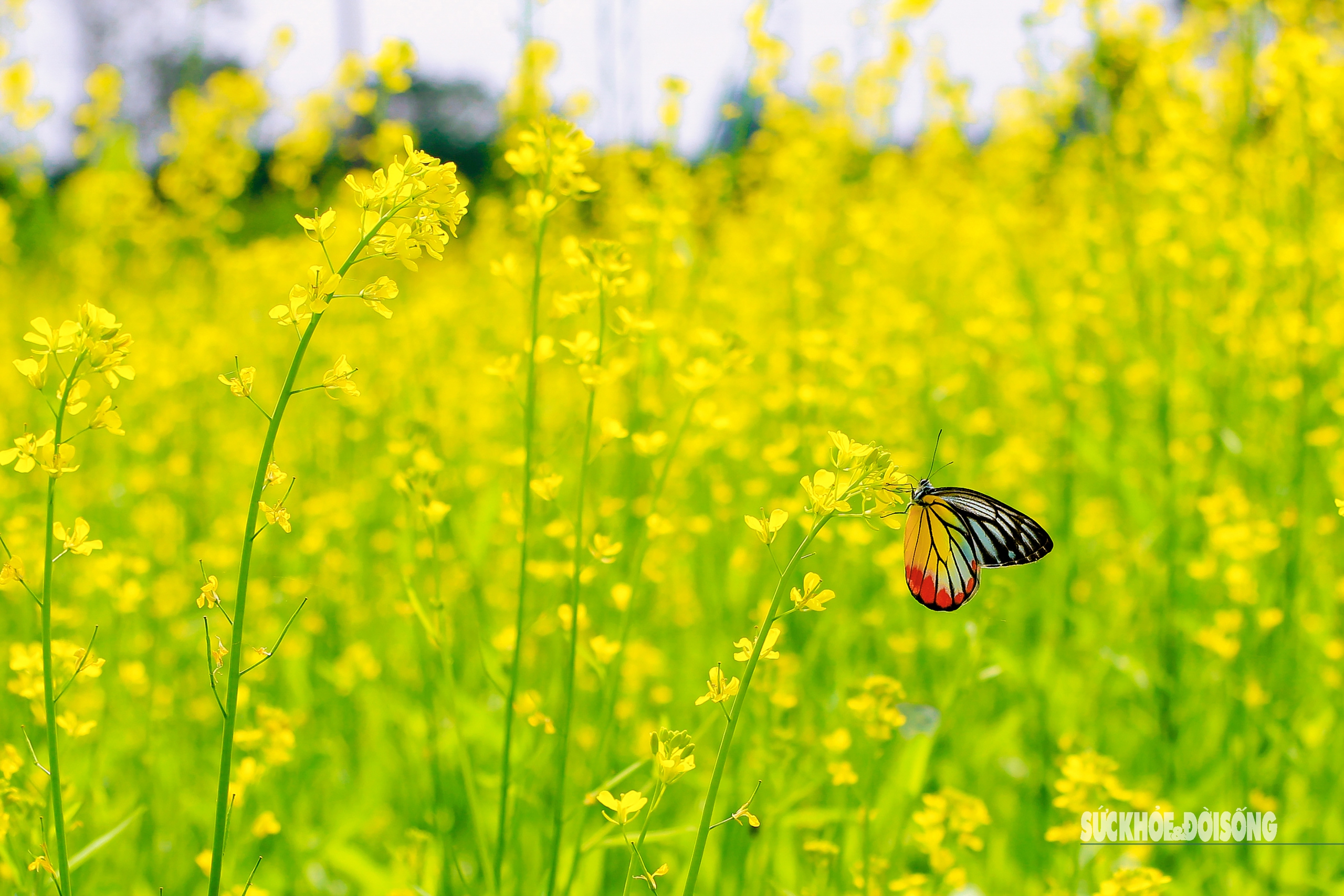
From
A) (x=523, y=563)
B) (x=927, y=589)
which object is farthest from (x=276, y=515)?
(x=927, y=589)

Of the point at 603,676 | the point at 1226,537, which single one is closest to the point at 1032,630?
the point at 1226,537

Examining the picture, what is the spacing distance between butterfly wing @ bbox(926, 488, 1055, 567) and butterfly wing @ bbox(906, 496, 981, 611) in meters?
0.02

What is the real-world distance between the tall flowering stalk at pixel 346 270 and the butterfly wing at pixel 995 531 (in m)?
1.09

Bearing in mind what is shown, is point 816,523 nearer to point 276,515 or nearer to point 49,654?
point 276,515

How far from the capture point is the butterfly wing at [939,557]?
1.74m

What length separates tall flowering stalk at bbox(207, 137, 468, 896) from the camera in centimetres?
89

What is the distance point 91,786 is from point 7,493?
1.58 meters

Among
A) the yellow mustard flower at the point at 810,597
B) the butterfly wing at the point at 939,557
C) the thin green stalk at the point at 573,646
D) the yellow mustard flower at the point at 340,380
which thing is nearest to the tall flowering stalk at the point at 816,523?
the yellow mustard flower at the point at 810,597

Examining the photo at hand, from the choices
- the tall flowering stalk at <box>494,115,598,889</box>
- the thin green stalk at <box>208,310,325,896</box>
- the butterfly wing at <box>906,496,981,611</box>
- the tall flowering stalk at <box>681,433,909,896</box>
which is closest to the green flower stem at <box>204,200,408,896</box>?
the thin green stalk at <box>208,310,325,896</box>

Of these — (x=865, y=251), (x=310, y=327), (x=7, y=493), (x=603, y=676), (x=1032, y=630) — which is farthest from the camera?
(x=865, y=251)

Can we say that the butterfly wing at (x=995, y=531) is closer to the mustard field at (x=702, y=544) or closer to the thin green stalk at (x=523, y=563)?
the mustard field at (x=702, y=544)

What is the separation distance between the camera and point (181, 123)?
4.73 m

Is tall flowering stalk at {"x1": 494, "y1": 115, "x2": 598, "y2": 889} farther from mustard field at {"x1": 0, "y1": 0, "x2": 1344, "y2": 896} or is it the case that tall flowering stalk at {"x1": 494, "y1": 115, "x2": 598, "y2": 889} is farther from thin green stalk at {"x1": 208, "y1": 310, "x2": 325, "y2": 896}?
thin green stalk at {"x1": 208, "y1": 310, "x2": 325, "y2": 896}

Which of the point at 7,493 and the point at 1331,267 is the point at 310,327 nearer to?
the point at 7,493
